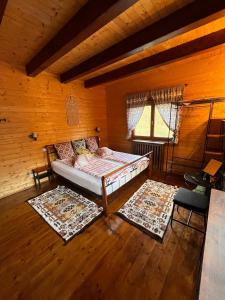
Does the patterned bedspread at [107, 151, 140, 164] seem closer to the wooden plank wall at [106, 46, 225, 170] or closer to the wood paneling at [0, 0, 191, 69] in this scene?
the wooden plank wall at [106, 46, 225, 170]

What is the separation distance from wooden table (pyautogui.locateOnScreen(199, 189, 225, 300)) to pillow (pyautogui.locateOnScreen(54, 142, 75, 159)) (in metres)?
3.28

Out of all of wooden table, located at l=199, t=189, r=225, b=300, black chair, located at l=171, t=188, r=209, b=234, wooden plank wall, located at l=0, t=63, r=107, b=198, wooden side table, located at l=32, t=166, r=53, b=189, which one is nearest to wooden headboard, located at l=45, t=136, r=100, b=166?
wooden plank wall, located at l=0, t=63, r=107, b=198

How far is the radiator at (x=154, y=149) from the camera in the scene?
12.4 ft

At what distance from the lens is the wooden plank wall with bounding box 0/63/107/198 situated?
289 cm

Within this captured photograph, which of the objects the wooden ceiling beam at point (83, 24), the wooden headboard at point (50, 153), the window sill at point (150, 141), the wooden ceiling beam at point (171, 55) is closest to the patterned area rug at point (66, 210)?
the wooden headboard at point (50, 153)

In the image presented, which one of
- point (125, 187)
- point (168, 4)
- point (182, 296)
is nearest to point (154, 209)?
point (125, 187)

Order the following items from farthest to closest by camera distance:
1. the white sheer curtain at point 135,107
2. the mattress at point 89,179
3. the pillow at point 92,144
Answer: the pillow at point 92,144
the white sheer curtain at point 135,107
the mattress at point 89,179

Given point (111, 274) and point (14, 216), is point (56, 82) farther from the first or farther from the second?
point (111, 274)

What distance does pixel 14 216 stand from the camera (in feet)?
7.86

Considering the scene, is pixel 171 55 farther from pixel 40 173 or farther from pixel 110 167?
pixel 40 173

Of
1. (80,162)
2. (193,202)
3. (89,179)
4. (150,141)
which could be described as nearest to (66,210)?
(89,179)

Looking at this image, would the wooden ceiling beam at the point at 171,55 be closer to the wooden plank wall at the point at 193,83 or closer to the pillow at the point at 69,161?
the wooden plank wall at the point at 193,83

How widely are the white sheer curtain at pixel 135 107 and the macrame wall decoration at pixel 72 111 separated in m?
1.60

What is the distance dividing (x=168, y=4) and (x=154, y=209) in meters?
2.74
